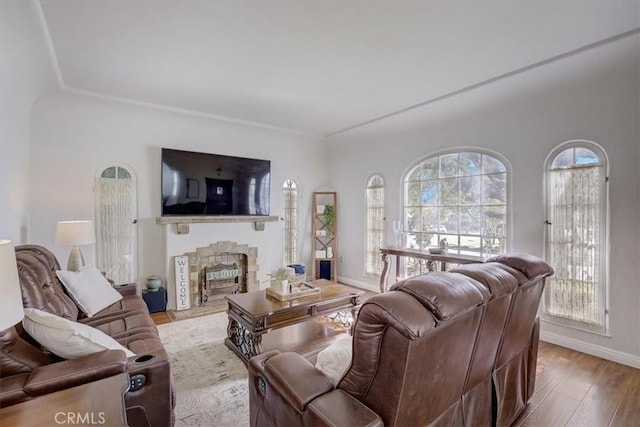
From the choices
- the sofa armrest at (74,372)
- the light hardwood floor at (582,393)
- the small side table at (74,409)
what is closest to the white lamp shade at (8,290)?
the small side table at (74,409)

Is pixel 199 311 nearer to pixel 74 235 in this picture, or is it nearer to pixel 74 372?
pixel 74 235

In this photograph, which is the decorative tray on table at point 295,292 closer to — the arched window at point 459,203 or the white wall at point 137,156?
the white wall at point 137,156

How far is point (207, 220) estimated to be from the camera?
182 inches

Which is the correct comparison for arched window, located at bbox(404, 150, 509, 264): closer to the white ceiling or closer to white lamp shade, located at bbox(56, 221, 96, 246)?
the white ceiling

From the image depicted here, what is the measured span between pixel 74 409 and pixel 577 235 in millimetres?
4216

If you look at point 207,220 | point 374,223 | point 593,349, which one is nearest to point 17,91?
point 207,220

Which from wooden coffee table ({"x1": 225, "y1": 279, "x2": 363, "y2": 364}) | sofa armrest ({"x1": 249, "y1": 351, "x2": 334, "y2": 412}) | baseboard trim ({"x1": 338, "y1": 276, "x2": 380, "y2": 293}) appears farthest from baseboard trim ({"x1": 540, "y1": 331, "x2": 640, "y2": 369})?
sofa armrest ({"x1": 249, "y1": 351, "x2": 334, "y2": 412})

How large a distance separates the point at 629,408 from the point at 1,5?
502 cm

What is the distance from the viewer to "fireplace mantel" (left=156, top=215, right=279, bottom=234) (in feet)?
14.1

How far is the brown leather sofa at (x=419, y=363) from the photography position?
1.14 m

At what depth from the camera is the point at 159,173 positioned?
4410 mm

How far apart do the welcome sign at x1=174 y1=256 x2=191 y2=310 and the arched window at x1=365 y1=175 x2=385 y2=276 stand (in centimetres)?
303

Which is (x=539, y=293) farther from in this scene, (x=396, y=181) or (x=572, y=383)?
(x=396, y=181)

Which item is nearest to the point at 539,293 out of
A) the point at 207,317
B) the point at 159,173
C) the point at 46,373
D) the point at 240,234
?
the point at 46,373
